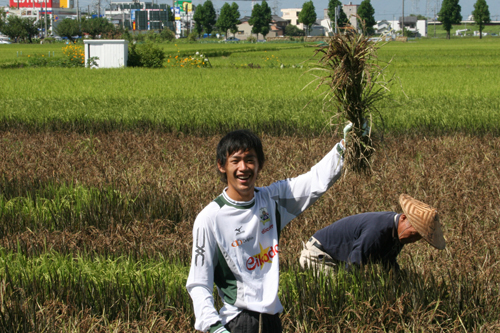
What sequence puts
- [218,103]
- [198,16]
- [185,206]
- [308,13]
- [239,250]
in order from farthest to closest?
[198,16]
[308,13]
[218,103]
[185,206]
[239,250]

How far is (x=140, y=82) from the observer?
52.4ft

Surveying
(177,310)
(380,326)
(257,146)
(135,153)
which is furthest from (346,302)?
(135,153)

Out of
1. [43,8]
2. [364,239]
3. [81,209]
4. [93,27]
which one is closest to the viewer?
[364,239]

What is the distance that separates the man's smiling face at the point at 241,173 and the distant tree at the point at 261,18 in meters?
101

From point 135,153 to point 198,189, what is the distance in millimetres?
2190

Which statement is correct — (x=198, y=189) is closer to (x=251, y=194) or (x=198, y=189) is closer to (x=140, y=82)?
(x=251, y=194)

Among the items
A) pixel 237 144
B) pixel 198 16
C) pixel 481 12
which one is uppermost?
pixel 198 16

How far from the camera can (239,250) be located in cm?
225

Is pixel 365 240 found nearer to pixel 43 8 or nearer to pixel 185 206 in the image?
pixel 185 206

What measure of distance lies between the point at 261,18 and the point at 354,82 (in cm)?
10090

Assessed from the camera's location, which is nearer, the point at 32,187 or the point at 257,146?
the point at 257,146

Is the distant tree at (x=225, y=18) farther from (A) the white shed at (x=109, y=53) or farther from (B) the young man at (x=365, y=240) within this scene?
(B) the young man at (x=365, y=240)

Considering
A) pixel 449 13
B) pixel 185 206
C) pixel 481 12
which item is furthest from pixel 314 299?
pixel 449 13

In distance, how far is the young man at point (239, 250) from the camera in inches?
86.9
